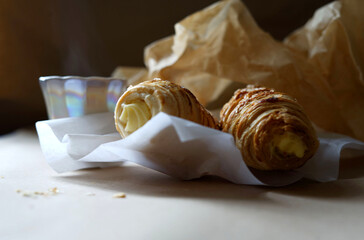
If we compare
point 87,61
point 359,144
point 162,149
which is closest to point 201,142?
point 162,149

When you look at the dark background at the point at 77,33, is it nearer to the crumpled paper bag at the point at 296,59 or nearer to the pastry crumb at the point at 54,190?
the crumpled paper bag at the point at 296,59

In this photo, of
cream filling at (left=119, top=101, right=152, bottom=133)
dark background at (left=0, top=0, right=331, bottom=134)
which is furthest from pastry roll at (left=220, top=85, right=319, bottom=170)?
dark background at (left=0, top=0, right=331, bottom=134)

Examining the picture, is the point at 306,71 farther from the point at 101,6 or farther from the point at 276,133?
the point at 101,6

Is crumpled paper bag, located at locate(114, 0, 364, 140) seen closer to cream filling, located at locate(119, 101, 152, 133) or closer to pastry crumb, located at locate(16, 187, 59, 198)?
cream filling, located at locate(119, 101, 152, 133)

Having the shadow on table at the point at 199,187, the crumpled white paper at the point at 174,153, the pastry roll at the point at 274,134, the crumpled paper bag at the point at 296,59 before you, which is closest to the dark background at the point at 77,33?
the crumpled paper bag at the point at 296,59

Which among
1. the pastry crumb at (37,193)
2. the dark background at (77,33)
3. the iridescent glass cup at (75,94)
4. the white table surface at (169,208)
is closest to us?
the white table surface at (169,208)

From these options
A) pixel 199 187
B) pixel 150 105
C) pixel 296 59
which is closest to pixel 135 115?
pixel 150 105
